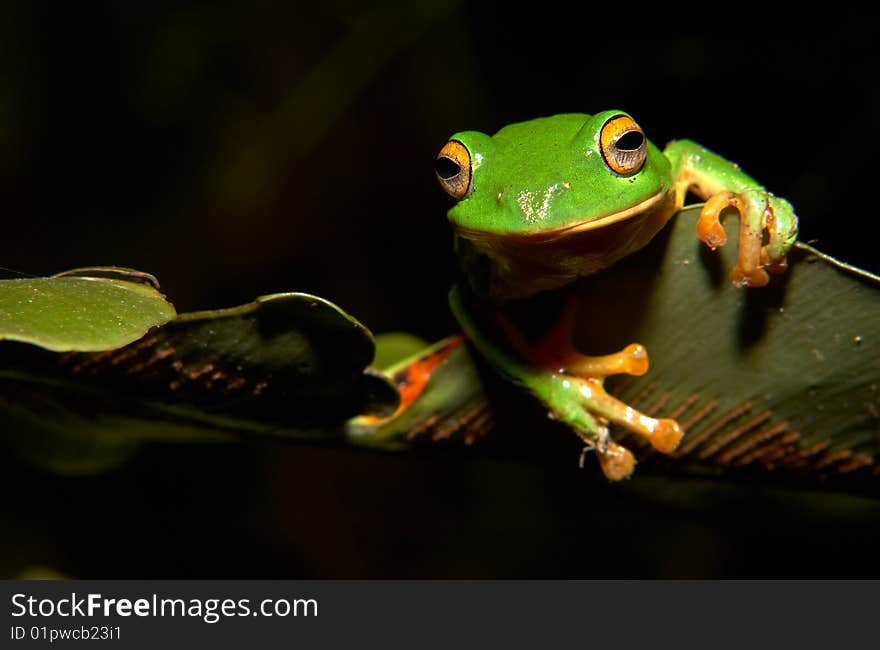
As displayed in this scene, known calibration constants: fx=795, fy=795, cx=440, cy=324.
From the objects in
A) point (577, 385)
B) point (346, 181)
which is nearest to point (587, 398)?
point (577, 385)

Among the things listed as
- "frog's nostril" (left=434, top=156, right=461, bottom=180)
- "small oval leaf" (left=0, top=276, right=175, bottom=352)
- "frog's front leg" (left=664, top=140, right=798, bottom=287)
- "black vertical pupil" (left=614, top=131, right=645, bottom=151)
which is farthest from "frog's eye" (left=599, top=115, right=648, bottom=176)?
"small oval leaf" (left=0, top=276, right=175, bottom=352)

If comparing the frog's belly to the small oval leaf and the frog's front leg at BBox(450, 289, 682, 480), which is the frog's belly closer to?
the frog's front leg at BBox(450, 289, 682, 480)

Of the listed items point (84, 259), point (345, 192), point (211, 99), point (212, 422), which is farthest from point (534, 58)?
point (212, 422)

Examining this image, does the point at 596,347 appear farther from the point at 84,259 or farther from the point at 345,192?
the point at 84,259

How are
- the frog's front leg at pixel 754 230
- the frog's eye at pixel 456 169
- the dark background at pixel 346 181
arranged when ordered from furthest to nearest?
the dark background at pixel 346 181 → the frog's eye at pixel 456 169 → the frog's front leg at pixel 754 230

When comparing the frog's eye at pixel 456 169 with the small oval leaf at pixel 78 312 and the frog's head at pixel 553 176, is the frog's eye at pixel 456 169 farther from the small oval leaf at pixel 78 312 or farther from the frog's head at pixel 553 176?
the small oval leaf at pixel 78 312

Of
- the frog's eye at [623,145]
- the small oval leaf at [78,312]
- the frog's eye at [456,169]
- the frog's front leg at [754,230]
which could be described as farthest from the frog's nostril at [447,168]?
the small oval leaf at [78,312]
